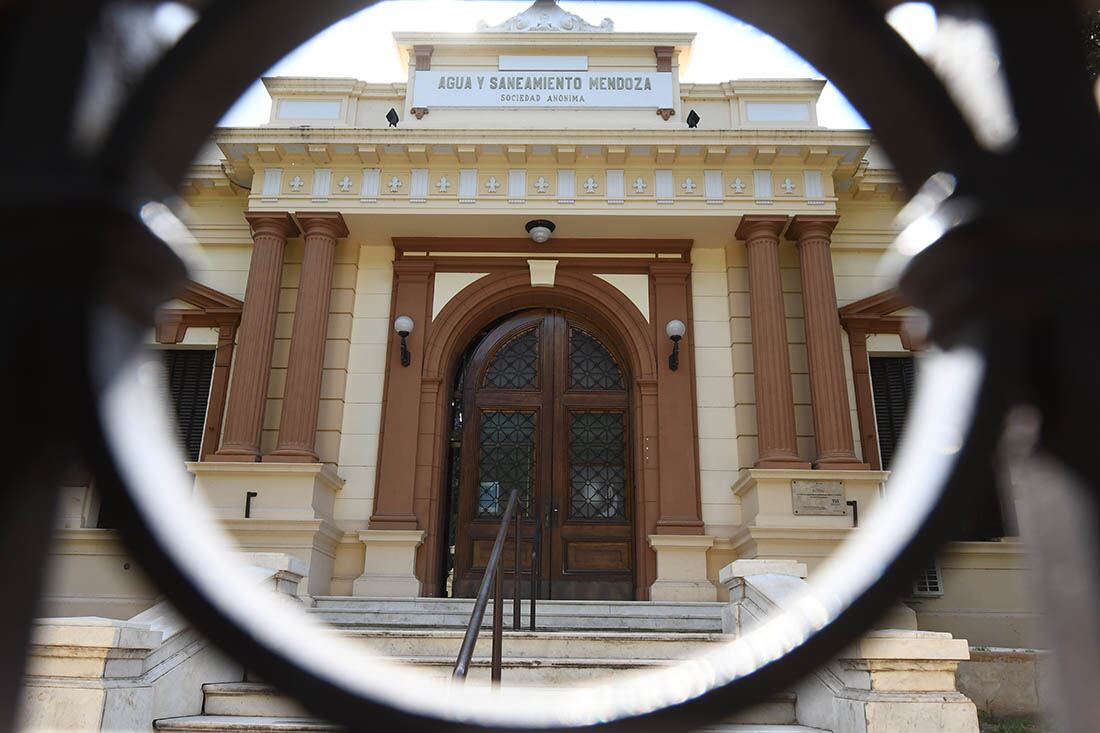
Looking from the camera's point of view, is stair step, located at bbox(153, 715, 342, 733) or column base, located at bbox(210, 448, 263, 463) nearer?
stair step, located at bbox(153, 715, 342, 733)

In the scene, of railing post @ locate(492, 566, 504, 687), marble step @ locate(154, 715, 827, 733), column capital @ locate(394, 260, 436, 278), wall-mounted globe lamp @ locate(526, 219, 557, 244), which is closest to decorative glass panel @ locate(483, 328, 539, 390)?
wall-mounted globe lamp @ locate(526, 219, 557, 244)

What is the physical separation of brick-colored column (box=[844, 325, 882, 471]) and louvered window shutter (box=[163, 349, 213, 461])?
6.97 metres

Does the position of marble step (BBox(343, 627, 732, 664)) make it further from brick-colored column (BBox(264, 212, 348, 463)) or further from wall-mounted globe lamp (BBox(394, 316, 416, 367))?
wall-mounted globe lamp (BBox(394, 316, 416, 367))

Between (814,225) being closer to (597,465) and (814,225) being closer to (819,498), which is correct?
(819,498)

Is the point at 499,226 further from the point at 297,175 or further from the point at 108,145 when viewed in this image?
the point at 108,145

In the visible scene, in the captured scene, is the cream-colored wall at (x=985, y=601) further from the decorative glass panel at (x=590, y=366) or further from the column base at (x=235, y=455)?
the column base at (x=235, y=455)

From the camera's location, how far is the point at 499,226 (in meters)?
8.77

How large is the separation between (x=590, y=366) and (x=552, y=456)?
1.15 metres

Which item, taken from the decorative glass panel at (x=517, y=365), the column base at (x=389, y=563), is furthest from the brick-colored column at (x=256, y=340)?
the decorative glass panel at (x=517, y=365)

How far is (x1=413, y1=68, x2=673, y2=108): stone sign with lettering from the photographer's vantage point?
9156 millimetres

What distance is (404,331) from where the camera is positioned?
Answer: 27.7 ft

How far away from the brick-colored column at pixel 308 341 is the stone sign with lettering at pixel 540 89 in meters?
1.90

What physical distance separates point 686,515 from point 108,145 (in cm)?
787

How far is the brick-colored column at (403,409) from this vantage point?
805 cm
